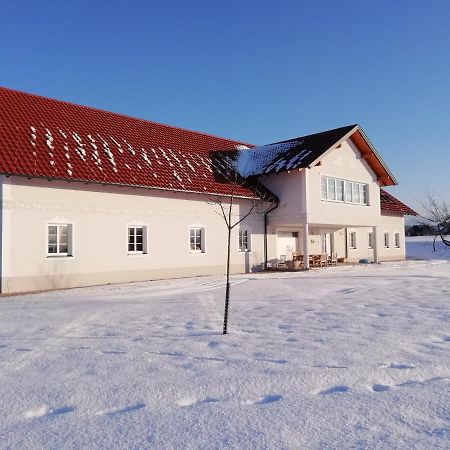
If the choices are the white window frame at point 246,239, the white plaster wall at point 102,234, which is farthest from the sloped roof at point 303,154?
the white window frame at point 246,239

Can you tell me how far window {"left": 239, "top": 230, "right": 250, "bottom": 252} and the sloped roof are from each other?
10.3 ft

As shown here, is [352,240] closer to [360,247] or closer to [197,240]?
[360,247]

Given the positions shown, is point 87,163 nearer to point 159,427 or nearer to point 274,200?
point 274,200

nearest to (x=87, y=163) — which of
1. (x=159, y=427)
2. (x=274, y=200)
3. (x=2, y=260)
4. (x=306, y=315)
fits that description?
(x=2, y=260)

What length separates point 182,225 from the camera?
61.1 ft

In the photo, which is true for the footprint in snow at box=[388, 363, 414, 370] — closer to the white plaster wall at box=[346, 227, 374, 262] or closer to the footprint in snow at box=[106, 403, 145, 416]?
the footprint in snow at box=[106, 403, 145, 416]

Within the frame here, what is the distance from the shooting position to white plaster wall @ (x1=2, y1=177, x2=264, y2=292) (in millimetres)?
14133

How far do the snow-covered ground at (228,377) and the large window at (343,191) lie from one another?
12645 millimetres

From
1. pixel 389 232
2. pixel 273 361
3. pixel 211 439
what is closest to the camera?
pixel 211 439

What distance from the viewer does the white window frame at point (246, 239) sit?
20.8 metres

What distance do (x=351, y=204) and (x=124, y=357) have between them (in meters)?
19.6

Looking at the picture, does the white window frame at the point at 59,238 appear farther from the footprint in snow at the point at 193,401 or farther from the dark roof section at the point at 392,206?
the dark roof section at the point at 392,206

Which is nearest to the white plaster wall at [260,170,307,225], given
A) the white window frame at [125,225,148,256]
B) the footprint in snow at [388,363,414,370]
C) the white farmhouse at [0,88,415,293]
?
the white farmhouse at [0,88,415,293]

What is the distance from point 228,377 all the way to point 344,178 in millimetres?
19707
